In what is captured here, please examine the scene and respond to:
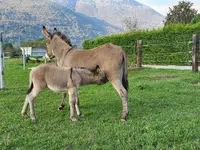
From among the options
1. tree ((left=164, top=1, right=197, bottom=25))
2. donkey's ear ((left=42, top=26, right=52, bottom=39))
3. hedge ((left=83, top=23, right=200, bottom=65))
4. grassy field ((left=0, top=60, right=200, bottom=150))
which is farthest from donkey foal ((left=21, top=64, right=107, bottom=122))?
tree ((left=164, top=1, right=197, bottom=25))

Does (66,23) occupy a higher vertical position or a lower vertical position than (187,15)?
higher

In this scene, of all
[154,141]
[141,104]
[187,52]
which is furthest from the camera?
[187,52]

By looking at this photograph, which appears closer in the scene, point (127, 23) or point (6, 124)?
point (6, 124)

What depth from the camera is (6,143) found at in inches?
163

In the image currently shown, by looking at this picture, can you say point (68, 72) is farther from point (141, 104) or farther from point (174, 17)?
point (174, 17)

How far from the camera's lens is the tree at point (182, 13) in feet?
121

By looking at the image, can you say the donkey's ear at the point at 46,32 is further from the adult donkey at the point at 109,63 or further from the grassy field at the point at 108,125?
the grassy field at the point at 108,125

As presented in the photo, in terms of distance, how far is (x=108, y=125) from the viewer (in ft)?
16.6

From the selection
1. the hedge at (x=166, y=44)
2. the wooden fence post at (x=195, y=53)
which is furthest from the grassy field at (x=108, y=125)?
the hedge at (x=166, y=44)

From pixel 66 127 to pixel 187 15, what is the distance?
35.4m

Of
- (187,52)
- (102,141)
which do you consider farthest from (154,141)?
(187,52)

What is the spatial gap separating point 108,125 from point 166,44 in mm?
16753

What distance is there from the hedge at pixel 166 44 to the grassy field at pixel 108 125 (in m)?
12.4

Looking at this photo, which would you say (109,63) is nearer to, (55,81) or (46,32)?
(55,81)
